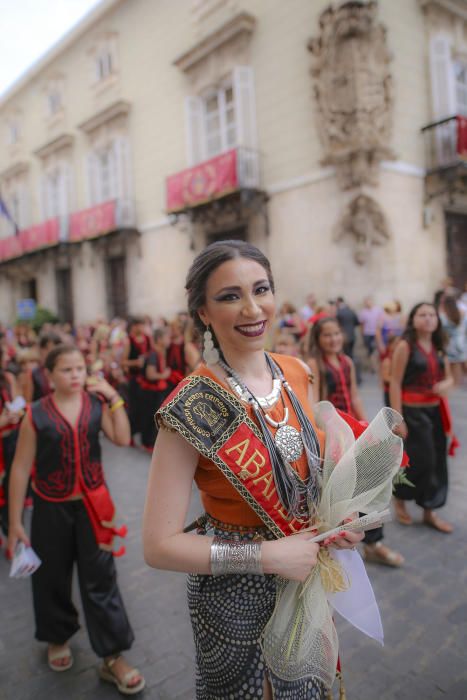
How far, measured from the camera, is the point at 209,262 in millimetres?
1465

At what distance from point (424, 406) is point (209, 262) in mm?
3003

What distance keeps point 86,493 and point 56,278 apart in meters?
18.7

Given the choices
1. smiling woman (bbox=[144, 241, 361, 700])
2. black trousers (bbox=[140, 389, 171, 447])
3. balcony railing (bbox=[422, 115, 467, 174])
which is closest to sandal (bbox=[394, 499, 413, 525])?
smiling woman (bbox=[144, 241, 361, 700])

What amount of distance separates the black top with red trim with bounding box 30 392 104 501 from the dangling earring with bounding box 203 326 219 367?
4.32 ft

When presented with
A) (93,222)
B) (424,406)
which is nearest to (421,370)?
(424,406)

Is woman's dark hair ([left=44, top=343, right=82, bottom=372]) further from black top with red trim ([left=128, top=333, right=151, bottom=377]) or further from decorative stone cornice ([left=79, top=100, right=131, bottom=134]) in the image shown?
decorative stone cornice ([left=79, top=100, right=131, bottom=134])

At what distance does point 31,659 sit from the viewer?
2.69 m

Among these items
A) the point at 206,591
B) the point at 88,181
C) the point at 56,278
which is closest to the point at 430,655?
the point at 206,591

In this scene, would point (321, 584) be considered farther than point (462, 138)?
No

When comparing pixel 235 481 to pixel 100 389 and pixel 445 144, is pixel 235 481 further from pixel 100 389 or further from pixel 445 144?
pixel 445 144

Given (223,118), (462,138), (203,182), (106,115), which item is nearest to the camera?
(462,138)

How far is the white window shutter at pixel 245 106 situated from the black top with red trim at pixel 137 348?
728cm

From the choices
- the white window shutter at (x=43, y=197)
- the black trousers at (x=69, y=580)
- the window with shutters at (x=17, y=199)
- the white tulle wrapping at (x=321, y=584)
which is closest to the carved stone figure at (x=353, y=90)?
the black trousers at (x=69, y=580)

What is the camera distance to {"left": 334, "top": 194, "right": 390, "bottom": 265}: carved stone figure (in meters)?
10.5
